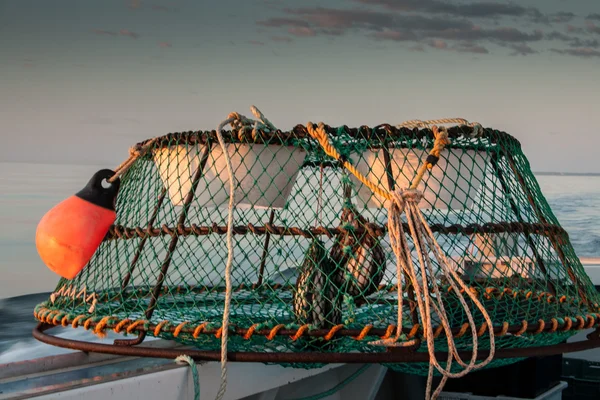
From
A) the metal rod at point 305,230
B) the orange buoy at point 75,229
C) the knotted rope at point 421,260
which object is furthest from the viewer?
the orange buoy at point 75,229

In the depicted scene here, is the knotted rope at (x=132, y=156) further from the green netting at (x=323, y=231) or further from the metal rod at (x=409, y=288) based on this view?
the metal rod at (x=409, y=288)

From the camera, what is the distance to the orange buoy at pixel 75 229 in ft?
6.34

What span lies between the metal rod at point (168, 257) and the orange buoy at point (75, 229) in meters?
0.22

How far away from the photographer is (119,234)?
6.60 ft

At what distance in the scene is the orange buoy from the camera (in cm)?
193

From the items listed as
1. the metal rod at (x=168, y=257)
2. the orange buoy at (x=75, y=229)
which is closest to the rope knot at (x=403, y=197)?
the metal rod at (x=168, y=257)

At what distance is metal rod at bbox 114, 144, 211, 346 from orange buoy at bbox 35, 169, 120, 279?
22 centimetres

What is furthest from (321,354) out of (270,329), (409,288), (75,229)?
(75,229)

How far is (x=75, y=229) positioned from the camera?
1.93 m

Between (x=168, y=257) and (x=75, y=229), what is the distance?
0.86ft

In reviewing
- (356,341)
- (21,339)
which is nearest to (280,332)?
(356,341)

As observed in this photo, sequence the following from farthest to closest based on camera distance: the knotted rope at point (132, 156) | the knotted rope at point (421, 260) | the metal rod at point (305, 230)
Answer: the knotted rope at point (132, 156), the metal rod at point (305, 230), the knotted rope at point (421, 260)

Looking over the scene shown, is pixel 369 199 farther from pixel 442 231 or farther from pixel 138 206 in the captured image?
pixel 138 206

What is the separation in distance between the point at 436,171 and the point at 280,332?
75cm
